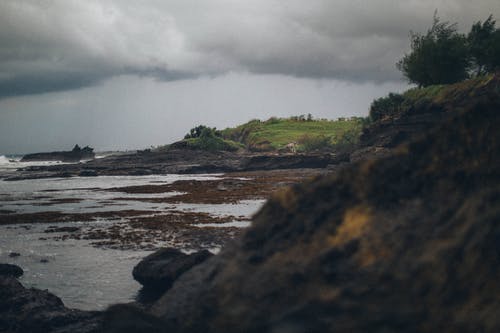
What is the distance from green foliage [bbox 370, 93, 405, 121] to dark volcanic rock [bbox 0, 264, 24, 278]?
65.8m

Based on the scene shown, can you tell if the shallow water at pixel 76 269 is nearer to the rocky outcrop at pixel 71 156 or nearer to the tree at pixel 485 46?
the tree at pixel 485 46

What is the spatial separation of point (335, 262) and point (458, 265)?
131 centimetres

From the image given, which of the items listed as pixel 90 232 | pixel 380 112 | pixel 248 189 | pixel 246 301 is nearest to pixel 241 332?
pixel 246 301

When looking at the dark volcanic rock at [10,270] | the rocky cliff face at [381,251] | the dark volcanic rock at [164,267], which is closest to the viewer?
the rocky cliff face at [381,251]

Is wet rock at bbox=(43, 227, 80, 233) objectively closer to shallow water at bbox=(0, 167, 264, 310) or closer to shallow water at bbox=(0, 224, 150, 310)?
shallow water at bbox=(0, 167, 264, 310)

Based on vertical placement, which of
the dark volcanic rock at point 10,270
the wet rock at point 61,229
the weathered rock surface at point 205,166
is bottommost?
the wet rock at point 61,229

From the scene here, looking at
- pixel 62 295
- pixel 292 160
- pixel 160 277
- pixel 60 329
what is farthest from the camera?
pixel 292 160

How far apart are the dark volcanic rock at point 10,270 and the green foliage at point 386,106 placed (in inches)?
2591

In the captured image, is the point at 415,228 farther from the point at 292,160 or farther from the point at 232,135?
the point at 232,135

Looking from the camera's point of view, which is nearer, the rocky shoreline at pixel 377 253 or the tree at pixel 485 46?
the rocky shoreline at pixel 377 253

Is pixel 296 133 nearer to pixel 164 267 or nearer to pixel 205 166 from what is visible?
pixel 205 166

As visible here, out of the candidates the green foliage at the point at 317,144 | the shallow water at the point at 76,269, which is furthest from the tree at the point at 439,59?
the shallow water at the point at 76,269

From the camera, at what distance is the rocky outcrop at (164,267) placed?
37.4 ft

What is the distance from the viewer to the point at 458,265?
448cm
